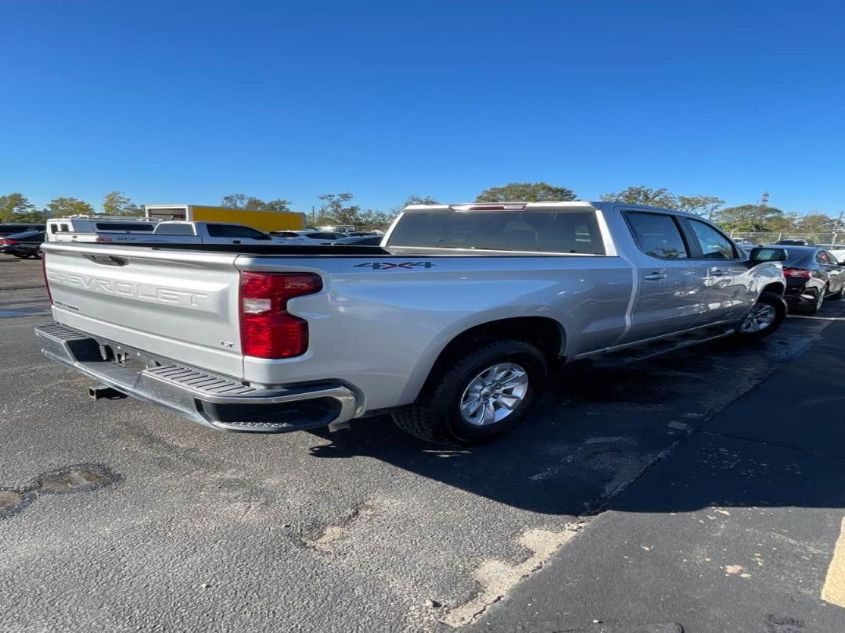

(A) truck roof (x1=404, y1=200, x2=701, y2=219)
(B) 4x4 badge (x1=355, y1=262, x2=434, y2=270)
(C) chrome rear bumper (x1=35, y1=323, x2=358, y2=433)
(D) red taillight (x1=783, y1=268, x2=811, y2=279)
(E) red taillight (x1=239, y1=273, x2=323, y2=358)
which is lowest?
(D) red taillight (x1=783, y1=268, x2=811, y2=279)

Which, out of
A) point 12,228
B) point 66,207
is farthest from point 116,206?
point 12,228

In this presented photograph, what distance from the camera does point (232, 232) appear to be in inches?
725

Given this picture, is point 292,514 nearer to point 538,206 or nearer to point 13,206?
point 538,206

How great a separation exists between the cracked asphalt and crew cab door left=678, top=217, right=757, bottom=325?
1662 millimetres

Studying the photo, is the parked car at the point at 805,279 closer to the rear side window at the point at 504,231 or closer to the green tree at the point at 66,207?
the rear side window at the point at 504,231

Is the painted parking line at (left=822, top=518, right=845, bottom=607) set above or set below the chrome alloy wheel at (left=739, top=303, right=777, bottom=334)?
below

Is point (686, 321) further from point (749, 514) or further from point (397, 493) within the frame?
point (397, 493)

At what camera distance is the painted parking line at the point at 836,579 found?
2264 millimetres

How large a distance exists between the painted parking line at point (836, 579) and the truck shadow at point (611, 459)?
0.44m

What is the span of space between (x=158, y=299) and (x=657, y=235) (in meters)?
4.31

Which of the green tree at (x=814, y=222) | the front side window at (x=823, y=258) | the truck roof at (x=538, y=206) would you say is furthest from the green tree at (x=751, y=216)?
the truck roof at (x=538, y=206)

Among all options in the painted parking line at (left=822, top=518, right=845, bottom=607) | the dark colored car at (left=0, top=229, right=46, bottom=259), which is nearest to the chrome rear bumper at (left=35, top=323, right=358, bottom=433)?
the painted parking line at (left=822, top=518, right=845, bottom=607)

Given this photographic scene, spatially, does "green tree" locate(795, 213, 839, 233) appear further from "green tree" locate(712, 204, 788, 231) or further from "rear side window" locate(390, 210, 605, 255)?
"rear side window" locate(390, 210, 605, 255)

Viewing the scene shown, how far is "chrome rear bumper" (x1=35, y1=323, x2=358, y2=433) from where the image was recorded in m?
2.53
